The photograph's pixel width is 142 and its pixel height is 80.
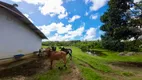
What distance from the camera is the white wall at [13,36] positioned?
15.3 metres

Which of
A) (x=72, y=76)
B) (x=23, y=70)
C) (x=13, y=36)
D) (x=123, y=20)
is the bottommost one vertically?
(x=72, y=76)

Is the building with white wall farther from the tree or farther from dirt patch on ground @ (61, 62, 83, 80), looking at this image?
the tree

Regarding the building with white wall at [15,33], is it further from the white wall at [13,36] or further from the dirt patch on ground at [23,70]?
the dirt patch on ground at [23,70]

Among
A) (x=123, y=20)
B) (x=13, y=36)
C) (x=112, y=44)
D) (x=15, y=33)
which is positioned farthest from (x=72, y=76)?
(x=112, y=44)

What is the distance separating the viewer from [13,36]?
16.5 metres

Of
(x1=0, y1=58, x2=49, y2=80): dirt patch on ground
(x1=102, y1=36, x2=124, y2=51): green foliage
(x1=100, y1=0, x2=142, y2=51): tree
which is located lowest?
(x1=0, y1=58, x2=49, y2=80): dirt patch on ground

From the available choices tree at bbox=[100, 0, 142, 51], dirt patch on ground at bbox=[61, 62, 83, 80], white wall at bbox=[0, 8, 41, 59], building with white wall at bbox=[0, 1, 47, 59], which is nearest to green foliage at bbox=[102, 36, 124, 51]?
tree at bbox=[100, 0, 142, 51]

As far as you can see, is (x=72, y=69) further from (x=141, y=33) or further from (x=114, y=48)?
(x=114, y=48)

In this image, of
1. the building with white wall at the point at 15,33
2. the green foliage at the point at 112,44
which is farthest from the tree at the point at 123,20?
the green foliage at the point at 112,44

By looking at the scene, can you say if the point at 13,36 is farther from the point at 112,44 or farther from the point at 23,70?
the point at 112,44

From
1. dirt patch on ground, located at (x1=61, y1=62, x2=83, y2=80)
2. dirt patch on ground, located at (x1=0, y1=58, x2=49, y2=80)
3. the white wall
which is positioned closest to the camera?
dirt patch on ground, located at (x1=0, y1=58, x2=49, y2=80)

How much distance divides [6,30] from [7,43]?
1.04m

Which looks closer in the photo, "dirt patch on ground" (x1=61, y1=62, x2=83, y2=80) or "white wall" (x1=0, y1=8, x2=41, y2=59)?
"dirt patch on ground" (x1=61, y1=62, x2=83, y2=80)

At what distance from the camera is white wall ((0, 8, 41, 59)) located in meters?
15.3
